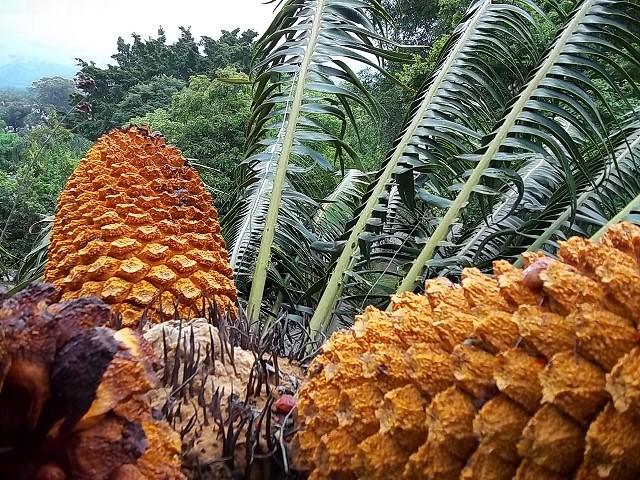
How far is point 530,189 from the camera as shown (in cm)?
192

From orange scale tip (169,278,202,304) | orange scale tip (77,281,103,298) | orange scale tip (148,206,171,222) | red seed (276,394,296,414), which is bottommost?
orange scale tip (77,281,103,298)

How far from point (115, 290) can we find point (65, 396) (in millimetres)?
661

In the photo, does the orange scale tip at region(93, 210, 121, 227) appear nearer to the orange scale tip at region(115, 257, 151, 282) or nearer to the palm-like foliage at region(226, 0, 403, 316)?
the orange scale tip at region(115, 257, 151, 282)

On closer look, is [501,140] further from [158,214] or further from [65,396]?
[65,396]

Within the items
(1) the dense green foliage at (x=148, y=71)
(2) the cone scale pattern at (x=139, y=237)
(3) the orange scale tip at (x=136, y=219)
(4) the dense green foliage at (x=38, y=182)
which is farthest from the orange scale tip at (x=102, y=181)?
(1) the dense green foliage at (x=148, y=71)

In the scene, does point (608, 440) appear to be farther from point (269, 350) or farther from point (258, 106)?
point (258, 106)

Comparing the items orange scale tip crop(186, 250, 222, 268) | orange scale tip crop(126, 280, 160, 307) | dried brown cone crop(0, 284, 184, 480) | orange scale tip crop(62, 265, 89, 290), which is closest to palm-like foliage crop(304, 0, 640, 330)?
orange scale tip crop(186, 250, 222, 268)

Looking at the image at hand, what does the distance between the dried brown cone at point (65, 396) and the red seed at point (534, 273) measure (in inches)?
16.2

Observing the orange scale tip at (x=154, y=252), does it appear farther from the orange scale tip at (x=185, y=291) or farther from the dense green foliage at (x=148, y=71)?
the dense green foliage at (x=148, y=71)

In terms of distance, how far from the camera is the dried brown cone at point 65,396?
510 millimetres

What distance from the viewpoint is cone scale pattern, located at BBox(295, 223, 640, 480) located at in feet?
1.81

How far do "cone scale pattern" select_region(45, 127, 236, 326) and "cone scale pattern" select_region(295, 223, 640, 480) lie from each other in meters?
0.49

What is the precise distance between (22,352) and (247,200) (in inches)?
63.0

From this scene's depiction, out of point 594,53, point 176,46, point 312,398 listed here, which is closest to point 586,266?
point 312,398
